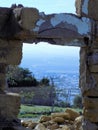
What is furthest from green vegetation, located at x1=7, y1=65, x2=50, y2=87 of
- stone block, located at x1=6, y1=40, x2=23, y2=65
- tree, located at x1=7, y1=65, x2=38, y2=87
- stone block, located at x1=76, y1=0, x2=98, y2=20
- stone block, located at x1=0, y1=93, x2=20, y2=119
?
stone block, located at x1=6, y1=40, x2=23, y2=65

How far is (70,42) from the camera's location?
20.2 feet

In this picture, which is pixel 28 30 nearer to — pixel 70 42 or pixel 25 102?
pixel 70 42

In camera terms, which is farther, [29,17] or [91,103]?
[91,103]

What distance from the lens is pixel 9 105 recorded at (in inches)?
244

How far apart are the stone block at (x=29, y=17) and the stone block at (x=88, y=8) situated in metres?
0.63

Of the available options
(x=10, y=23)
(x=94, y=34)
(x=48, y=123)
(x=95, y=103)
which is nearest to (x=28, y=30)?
(x=10, y=23)

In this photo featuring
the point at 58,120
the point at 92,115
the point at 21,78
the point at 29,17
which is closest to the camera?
the point at 29,17

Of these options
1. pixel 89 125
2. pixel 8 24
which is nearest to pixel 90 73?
pixel 89 125

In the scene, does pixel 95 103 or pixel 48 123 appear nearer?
pixel 95 103

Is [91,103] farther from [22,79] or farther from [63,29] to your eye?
[22,79]

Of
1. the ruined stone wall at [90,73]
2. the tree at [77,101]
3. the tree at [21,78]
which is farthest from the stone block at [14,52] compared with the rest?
the tree at [21,78]

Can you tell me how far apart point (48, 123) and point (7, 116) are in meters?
4.18

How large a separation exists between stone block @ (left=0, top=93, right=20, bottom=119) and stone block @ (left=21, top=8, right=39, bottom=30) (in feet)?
3.17

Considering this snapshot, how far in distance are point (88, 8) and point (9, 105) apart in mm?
1638
